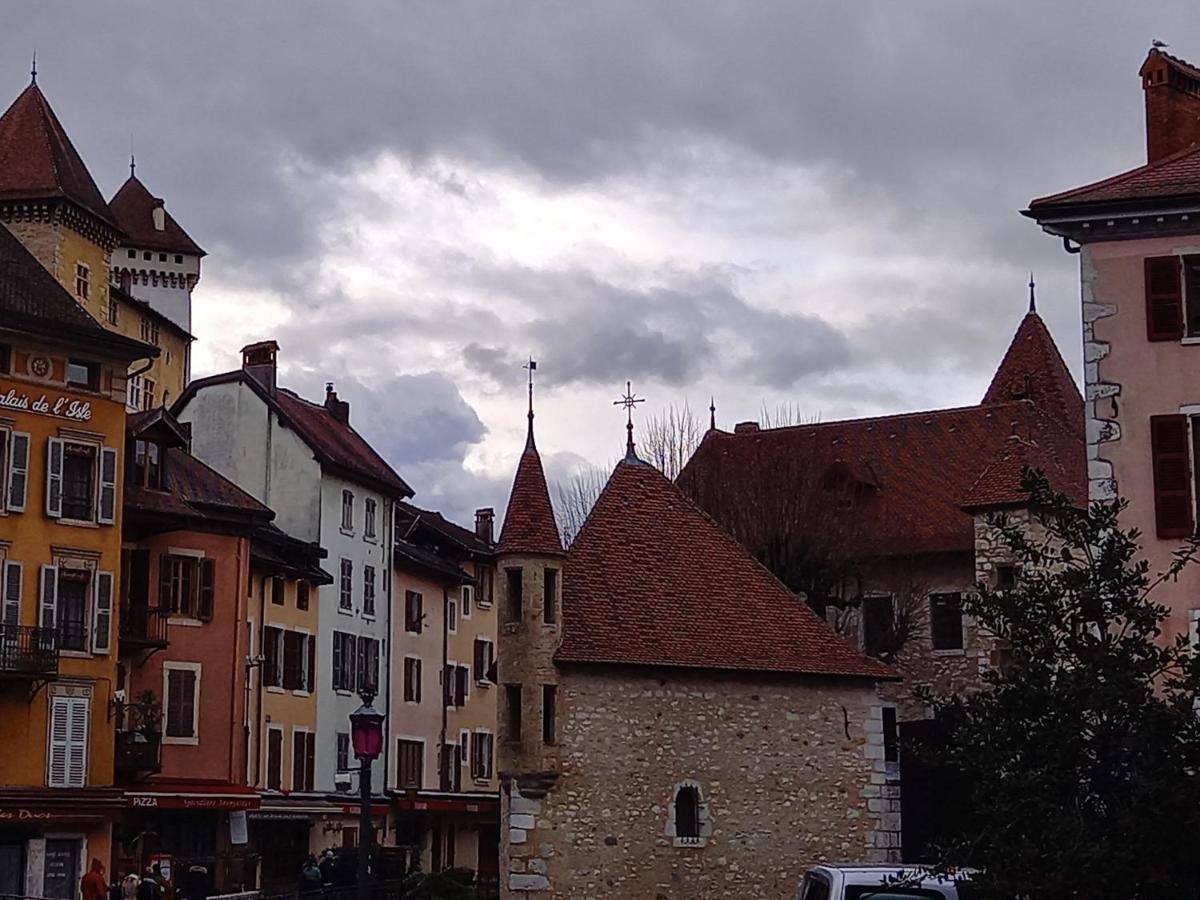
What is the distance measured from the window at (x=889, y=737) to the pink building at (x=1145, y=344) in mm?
11014

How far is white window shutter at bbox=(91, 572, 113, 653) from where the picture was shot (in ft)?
125

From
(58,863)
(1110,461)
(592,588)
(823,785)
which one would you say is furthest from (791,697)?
(58,863)

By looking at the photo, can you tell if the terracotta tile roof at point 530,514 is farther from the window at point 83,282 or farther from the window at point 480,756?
the window at point 480,756

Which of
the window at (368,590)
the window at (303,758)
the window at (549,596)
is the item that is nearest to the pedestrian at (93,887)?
the window at (549,596)

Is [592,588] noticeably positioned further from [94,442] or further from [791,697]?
[94,442]

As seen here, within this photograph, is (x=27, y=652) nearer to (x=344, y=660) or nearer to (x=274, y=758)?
(x=274, y=758)

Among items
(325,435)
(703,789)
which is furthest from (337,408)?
(703,789)

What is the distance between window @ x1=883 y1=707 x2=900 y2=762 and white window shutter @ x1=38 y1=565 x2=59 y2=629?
52.5 ft

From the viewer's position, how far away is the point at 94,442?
38.7m

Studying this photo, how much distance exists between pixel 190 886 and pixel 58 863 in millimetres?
3136

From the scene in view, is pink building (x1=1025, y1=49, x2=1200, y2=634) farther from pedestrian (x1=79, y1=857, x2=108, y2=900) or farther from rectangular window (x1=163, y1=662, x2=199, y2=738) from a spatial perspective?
rectangular window (x1=163, y1=662, x2=199, y2=738)

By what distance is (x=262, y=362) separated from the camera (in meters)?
52.5

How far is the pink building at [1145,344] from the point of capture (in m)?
25.6

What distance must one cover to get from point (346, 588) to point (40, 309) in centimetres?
1493
